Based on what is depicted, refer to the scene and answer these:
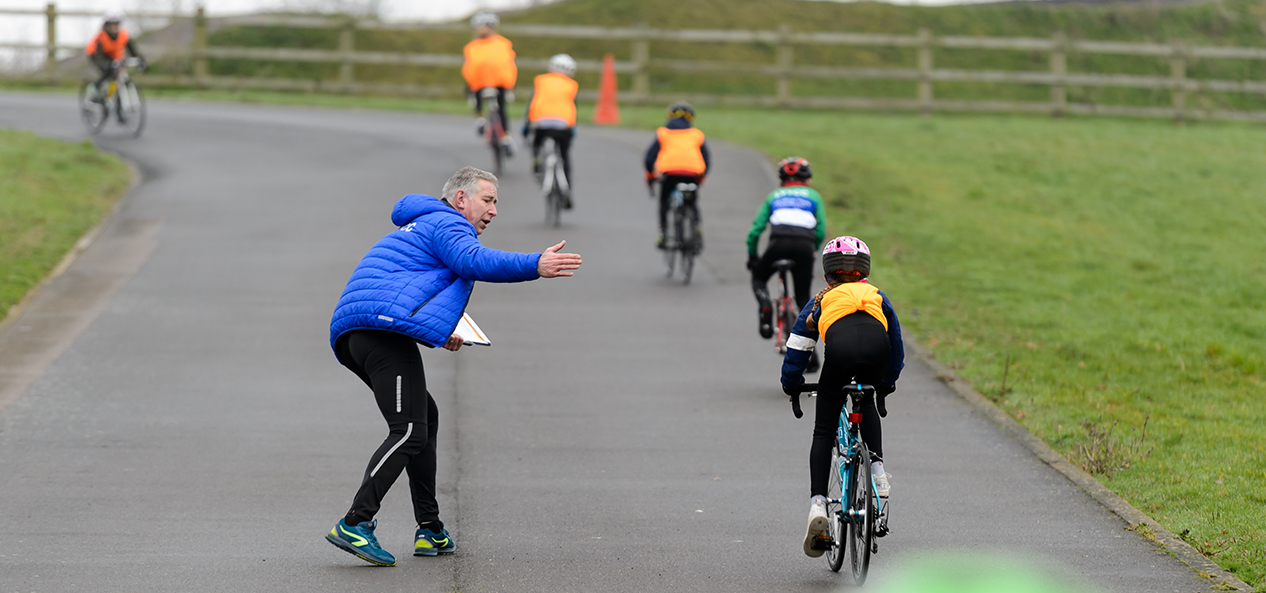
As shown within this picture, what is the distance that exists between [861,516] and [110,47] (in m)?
19.9

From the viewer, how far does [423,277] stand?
6496 millimetres

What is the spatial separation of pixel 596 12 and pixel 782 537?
38.6m

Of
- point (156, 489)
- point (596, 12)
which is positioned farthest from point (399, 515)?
point (596, 12)

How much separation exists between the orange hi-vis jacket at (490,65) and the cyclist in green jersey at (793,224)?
9.47 meters

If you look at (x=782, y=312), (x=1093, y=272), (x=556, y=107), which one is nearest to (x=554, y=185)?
(x=556, y=107)

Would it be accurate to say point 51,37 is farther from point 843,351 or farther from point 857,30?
point 843,351

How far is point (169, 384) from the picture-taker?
10.7m

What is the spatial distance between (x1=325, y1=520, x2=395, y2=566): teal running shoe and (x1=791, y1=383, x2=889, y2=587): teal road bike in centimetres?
200

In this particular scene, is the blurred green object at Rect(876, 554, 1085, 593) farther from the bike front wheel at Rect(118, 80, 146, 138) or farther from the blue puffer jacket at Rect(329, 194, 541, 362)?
the bike front wheel at Rect(118, 80, 146, 138)

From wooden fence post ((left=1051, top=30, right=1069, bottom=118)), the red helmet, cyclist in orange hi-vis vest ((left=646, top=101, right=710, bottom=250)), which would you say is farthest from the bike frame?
wooden fence post ((left=1051, top=30, right=1069, bottom=118))

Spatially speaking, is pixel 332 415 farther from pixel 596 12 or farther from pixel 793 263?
pixel 596 12

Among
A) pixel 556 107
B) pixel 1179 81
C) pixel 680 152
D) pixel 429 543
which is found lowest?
pixel 429 543

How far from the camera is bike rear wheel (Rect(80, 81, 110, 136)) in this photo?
78.3 feet

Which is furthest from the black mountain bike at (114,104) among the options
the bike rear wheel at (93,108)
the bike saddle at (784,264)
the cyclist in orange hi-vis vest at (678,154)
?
the bike saddle at (784,264)
